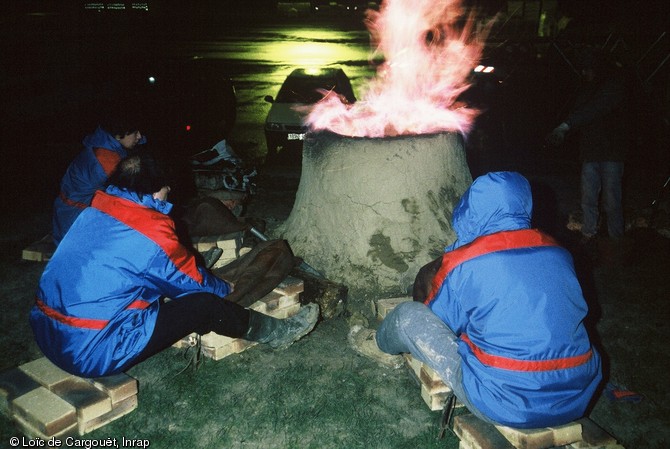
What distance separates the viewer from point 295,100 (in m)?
10.2

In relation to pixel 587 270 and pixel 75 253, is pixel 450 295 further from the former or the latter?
pixel 587 270

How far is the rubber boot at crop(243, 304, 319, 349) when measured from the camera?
12.5 feet

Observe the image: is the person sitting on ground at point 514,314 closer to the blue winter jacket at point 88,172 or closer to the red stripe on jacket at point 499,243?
the red stripe on jacket at point 499,243

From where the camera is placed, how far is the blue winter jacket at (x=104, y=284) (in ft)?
9.57

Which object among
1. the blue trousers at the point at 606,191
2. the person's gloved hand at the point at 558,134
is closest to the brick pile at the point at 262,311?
the person's gloved hand at the point at 558,134

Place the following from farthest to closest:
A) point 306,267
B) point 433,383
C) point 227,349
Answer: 1. point 306,267
2. point 227,349
3. point 433,383

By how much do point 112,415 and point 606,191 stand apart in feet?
19.0

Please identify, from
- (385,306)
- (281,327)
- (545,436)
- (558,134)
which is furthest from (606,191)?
(281,327)

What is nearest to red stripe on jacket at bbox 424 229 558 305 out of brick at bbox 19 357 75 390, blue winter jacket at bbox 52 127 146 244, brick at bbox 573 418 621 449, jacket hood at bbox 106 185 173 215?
brick at bbox 573 418 621 449

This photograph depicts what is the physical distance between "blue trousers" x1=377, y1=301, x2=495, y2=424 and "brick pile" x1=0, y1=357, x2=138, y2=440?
1.89 metres

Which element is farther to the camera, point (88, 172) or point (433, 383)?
point (88, 172)

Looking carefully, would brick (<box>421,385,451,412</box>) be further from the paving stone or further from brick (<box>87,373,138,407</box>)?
the paving stone

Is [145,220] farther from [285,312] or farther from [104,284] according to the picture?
[285,312]

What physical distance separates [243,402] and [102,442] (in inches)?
37.1
